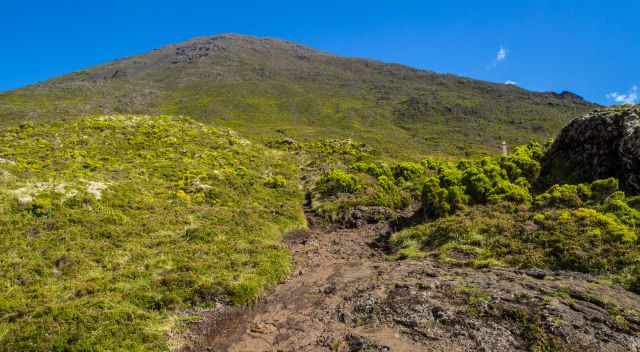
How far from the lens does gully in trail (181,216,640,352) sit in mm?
8633

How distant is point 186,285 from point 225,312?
184cm

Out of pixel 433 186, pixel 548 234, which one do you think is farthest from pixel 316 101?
pixel 548 234

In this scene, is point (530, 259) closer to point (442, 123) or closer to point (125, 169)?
point (125, 169)

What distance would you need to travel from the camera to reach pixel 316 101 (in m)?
98.9

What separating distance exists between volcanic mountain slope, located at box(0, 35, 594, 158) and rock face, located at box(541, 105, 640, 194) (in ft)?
80.7

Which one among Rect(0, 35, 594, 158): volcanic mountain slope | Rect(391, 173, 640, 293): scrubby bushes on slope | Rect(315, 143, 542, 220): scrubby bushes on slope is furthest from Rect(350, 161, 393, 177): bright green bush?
Rect(0, 35, 594, 158): volcanic mountain slope

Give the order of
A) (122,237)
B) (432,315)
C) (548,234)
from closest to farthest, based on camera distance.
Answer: (432,315) < (548,234) < (122,237)

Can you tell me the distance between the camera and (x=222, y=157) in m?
30.1

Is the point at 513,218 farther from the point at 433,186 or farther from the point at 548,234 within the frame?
the point at 433,186

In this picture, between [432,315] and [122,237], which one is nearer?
[432,315]

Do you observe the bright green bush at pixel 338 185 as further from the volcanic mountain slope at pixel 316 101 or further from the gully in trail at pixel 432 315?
the volcanic mountain slope at pixel 316 101

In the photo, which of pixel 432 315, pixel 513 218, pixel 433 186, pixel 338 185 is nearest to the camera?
pixel 432 315

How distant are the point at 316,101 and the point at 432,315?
9263cm

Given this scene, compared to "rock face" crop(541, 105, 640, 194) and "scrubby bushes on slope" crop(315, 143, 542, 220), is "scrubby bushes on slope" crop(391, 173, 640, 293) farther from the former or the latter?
"rock face" crop(541, 105, 640, 194)
